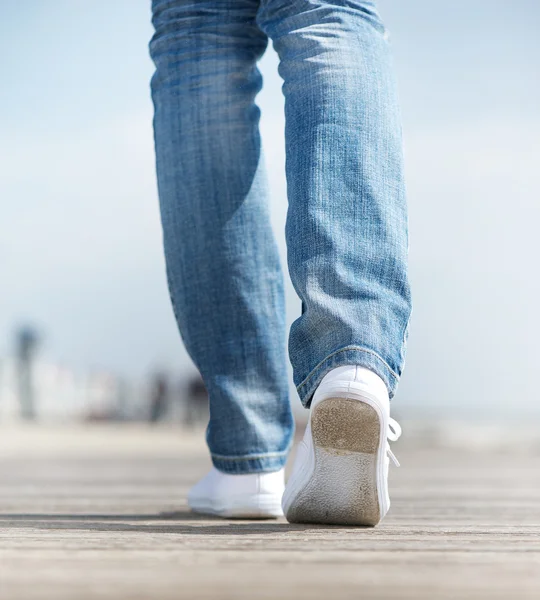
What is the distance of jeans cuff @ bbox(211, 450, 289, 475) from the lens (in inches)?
40.2

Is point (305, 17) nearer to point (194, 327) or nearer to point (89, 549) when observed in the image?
point (194, 327)

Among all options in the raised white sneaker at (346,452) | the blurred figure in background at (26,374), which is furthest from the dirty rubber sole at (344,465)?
the blurred figure in background at (26,374)

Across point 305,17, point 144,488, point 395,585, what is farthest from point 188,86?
point 144,488

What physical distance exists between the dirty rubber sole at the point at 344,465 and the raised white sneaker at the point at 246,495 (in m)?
0.18

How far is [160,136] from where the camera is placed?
1.04 metres

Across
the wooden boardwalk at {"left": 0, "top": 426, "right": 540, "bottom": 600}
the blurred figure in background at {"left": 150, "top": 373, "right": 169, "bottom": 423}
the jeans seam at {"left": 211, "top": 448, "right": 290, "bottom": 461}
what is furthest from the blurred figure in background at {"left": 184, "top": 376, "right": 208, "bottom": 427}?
the wooden boardwalk at {"left": 0, "top": 426, "right": 540, "bottom": 600}

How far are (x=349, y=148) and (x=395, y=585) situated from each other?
0.46 m

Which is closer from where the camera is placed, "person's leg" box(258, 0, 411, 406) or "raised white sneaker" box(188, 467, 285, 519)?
"person's leg" box(258, 0, 411, 406)

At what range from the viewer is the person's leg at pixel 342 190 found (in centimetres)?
81

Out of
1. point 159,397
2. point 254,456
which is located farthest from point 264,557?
point 159,397

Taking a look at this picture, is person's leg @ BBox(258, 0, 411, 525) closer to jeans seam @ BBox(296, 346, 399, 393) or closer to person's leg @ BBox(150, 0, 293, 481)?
jeans seam @ BBox(296, 346, 399, 393)

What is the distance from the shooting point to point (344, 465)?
804mm

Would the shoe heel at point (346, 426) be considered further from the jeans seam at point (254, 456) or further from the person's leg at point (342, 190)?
the jeans seam at point (254, 456)

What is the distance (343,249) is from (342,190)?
0.19ft
